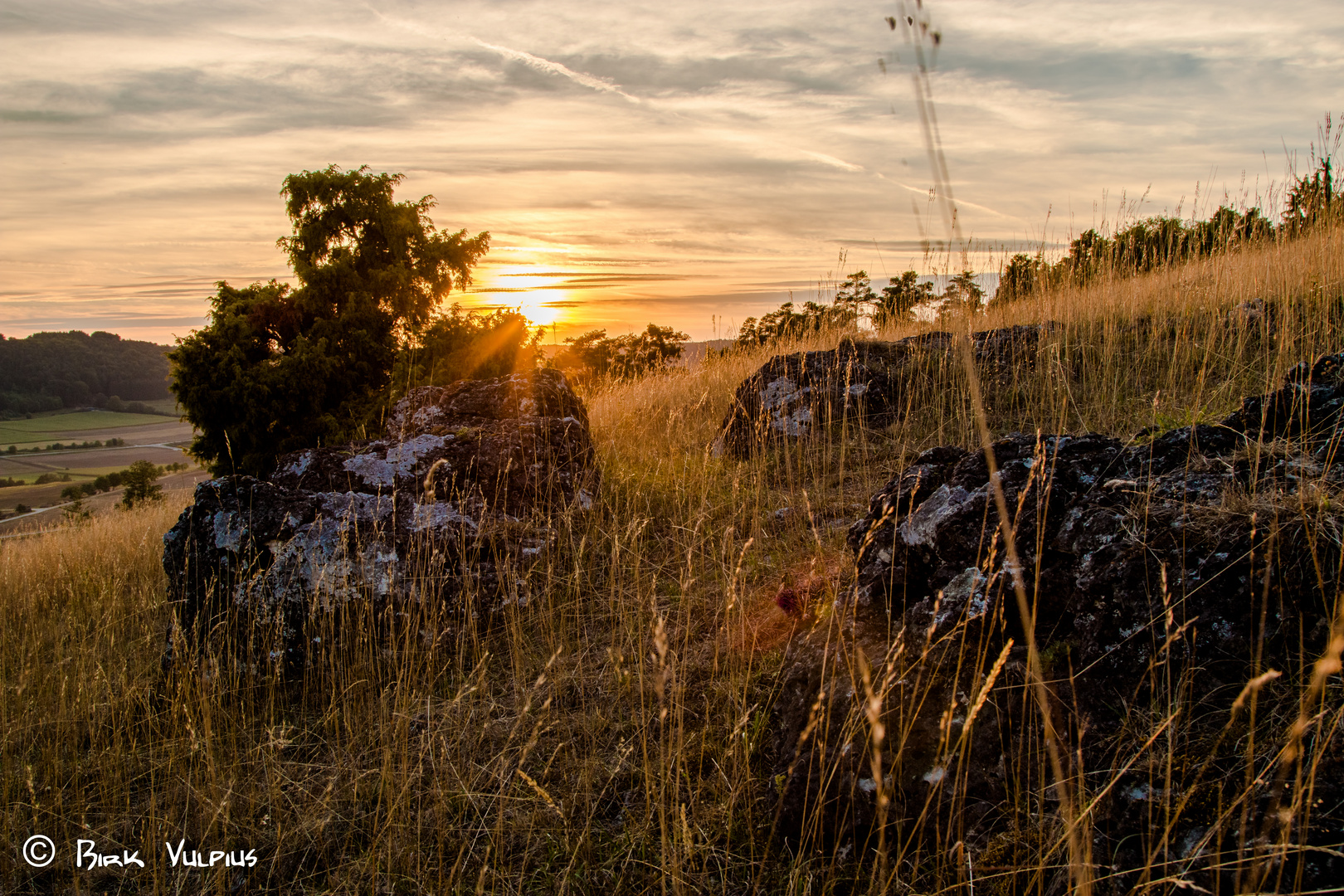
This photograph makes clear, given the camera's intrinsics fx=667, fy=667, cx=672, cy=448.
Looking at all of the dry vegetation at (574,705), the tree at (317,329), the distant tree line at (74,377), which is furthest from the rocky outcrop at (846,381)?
the distant tree line at (74,377)

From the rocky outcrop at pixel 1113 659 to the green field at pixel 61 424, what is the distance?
332 feet

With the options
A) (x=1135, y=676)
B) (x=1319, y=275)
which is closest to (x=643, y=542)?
(x=1135, y=676)

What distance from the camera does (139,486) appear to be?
1675cm

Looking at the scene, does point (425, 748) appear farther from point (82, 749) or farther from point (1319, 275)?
point (1319, 275)

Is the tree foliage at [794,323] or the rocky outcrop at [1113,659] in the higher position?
the tree foliage at [794,323]

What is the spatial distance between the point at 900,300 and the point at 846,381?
218 inches

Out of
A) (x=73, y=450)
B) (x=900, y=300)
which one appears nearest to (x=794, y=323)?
(x=900, y=300)

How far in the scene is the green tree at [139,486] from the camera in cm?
1644

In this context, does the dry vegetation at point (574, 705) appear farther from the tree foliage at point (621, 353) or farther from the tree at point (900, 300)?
the tree foliage at point (621, 353)

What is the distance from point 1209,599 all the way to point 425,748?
284 centimetres

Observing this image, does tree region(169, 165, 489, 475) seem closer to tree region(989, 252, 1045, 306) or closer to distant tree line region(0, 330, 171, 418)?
tree region(989, 252, 1045, 306)

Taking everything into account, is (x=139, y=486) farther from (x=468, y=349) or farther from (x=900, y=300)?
(x=900, y=300)

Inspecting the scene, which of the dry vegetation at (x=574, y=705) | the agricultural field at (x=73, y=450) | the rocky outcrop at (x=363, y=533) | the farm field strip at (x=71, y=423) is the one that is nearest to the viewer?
the dry vegetation at (x=574, y=705)

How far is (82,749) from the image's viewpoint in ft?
10.7
